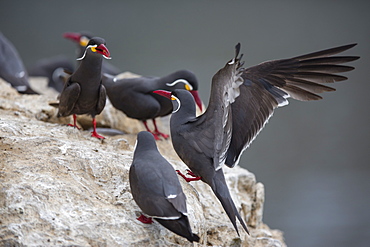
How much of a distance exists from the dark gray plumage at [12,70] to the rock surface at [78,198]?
2089mm

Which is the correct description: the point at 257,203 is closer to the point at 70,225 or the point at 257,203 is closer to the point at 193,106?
the point at 193,106

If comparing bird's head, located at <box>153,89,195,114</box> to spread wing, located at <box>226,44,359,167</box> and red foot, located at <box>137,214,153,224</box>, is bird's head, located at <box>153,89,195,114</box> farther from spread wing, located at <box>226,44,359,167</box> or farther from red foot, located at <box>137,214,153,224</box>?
red foot, located at <box>137,214,153,224</box>

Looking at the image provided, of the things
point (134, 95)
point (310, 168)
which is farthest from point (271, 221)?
point (134, 95)

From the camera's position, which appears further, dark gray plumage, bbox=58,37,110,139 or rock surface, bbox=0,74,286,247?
dark gray plumage, bbox=58,37,110,139

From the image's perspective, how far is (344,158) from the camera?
1072cm

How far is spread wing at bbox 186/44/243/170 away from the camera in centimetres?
394

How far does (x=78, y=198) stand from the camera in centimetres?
375

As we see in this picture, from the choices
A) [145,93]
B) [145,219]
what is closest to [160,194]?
[145,219]

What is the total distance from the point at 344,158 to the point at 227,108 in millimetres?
7454

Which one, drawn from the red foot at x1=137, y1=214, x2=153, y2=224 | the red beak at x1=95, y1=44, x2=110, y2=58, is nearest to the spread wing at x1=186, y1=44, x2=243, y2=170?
the red foot at x1=137, y1=214, x2=153, y2=224

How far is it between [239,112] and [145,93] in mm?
1944

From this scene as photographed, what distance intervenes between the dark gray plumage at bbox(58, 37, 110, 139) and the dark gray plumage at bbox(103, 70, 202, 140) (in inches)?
31.7

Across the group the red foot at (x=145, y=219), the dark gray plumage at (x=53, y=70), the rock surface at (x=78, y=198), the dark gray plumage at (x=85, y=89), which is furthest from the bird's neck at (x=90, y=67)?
the dark gray plumage at (x=53, y=70)

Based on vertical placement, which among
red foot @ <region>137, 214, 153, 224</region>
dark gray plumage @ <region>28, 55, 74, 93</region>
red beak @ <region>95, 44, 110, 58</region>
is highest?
red beak @ <region>95, 44, 110, 58</region>
